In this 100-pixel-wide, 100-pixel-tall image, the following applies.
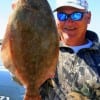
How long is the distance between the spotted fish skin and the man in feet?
6.26

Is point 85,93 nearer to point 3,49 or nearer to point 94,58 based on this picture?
point 94,58

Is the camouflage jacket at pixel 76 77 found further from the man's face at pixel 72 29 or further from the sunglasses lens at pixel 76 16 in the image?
the sunglasses lens at pixel 76 16

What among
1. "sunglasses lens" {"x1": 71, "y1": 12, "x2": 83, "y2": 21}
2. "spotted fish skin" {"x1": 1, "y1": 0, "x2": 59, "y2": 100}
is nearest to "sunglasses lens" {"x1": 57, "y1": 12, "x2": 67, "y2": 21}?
"sunglasses lens" {"x1": 71, "y1": 12, "x2": 83, "y2": 21}

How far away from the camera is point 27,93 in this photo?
5766mm

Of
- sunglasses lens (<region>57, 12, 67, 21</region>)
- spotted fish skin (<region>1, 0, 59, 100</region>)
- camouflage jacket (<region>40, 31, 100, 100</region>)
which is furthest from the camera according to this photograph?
camouflage jacket (<region>40, 31, 100, 100</region>)

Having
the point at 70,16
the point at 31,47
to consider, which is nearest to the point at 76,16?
the point at 70,16

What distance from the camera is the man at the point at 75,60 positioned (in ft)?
26.0

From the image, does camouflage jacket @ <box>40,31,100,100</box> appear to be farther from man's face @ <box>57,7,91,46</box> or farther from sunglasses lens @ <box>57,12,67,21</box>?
sunglasses lens @ <box>57,12,67,21</box>

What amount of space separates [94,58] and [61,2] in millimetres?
1027

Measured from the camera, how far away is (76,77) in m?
8.10

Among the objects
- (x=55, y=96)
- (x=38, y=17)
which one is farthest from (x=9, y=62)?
(x=55, y=96)

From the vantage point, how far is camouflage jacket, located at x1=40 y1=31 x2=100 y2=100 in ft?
26.2

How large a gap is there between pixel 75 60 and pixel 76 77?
291mm

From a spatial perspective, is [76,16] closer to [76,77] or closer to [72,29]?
[72,29]
